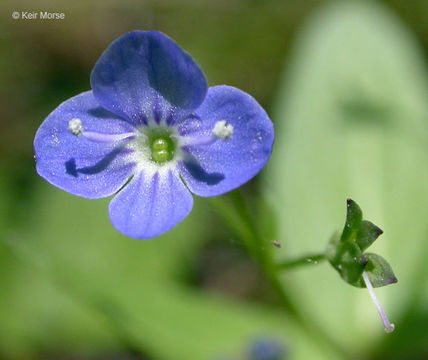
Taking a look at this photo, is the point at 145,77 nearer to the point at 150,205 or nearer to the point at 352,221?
the point at 150,205

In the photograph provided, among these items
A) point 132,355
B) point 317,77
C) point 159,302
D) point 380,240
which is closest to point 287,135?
point 317,77

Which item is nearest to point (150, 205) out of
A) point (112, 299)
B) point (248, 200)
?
point (112, 299)

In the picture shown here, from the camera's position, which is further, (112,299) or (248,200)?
(248,200)

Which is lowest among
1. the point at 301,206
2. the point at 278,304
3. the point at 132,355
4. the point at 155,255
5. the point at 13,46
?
the point at 132,355

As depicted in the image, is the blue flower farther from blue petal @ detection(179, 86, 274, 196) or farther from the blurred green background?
the blurred green background

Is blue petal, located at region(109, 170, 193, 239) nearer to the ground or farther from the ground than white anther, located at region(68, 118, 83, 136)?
nearer to the ground

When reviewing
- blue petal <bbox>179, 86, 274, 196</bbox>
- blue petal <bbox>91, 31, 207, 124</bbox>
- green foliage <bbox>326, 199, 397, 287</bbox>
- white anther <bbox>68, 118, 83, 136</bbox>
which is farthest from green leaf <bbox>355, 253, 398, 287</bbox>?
white anther <bbox>68, 118, 83, 136</bbox>

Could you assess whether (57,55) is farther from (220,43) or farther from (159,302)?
(159,302)
